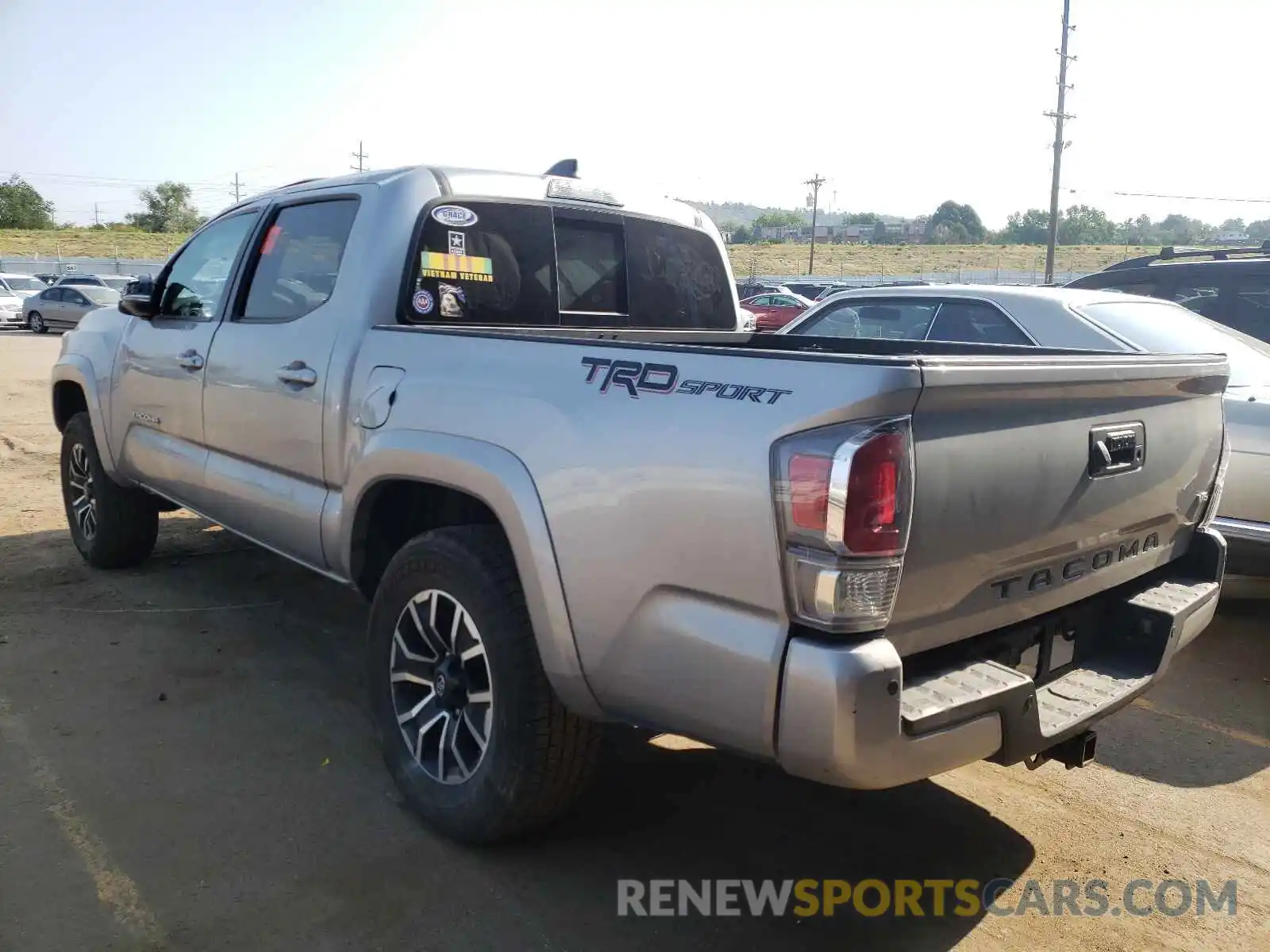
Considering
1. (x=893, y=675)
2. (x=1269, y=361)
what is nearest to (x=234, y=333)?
(x=893, y=675)

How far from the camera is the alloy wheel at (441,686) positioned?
119 inches

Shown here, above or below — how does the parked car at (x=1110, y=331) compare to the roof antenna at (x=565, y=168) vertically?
below

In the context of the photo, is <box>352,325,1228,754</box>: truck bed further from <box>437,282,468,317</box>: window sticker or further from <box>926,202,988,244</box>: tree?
<box>926,202,988,244</box>: tree

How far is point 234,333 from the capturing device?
14.0ft

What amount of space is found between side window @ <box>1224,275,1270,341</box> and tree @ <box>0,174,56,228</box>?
92311 mm

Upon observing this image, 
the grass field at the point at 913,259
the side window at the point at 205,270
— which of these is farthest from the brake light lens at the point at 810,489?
the grass field at the point at 913,259

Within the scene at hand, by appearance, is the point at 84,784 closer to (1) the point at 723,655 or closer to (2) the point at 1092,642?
(1) the point at 723,655

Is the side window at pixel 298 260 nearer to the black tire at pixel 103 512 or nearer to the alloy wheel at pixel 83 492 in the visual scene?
the black tire at pixel 103 512

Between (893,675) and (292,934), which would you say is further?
(292,934)

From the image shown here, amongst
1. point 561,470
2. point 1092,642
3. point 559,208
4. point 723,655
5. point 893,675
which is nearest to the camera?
point 893,675

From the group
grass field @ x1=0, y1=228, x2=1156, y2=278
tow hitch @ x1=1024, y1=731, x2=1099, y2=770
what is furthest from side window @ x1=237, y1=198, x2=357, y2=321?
grass field @ x1=0, y1=228, x2=1156, y2=278

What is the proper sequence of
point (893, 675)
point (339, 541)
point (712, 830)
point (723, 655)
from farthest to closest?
1. point (339, 541)
2. point (712, 830)
3. point (723, 655)
4. point (893, 675)

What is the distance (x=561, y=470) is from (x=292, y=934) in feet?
4.58

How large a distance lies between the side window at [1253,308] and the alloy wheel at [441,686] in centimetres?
601
